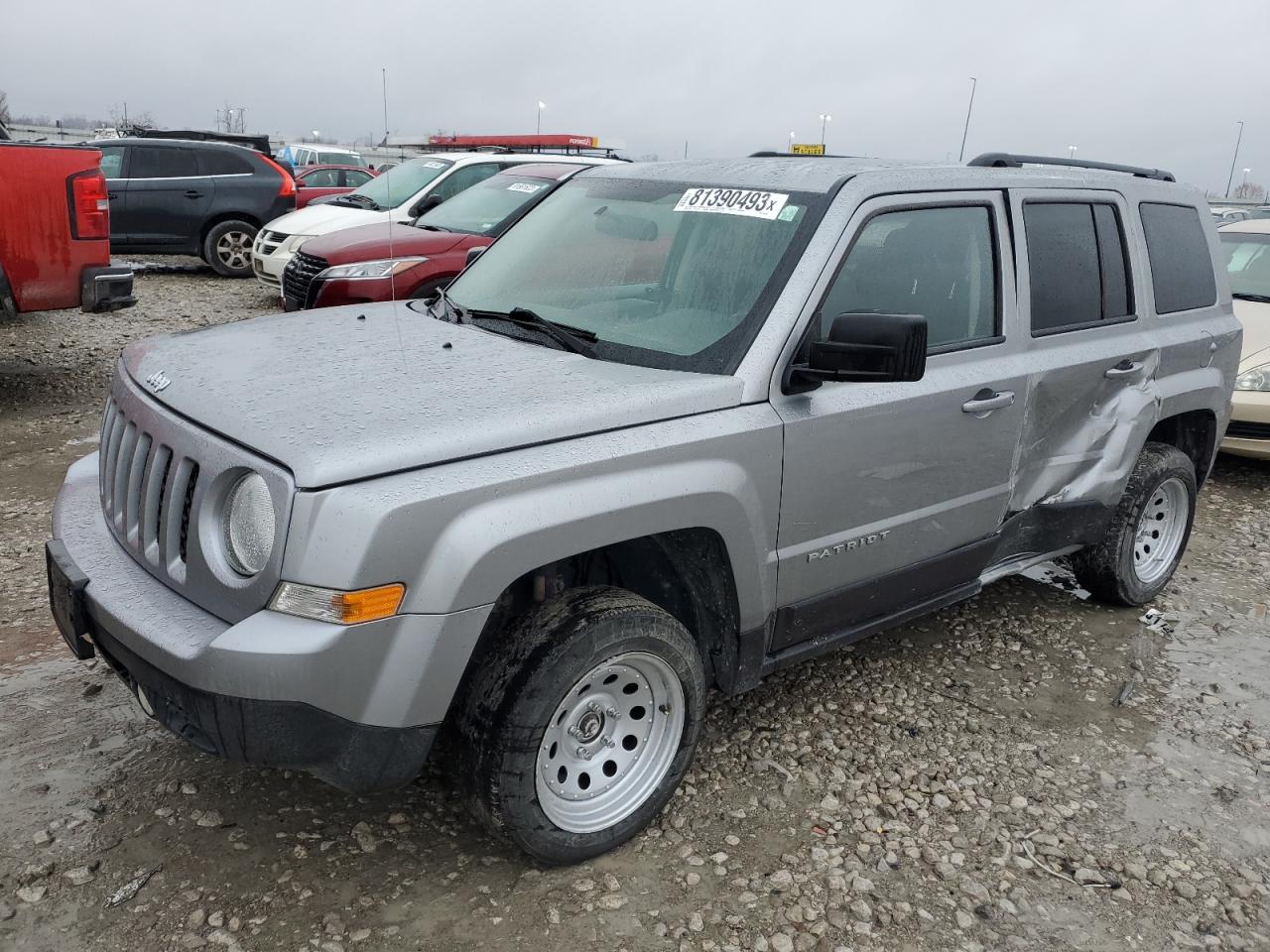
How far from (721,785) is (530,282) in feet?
5.91

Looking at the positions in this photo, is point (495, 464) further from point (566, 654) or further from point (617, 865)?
point (617, 865)

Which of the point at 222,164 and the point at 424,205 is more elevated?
the point at 222,164

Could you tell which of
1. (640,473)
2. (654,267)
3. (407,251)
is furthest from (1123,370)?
(407,251)

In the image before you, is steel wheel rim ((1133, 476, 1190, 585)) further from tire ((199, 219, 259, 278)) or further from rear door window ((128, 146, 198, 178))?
rear door window ((128, 146, 198, 178))

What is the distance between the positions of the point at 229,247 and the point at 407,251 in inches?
255

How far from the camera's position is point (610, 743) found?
2967 millimetres

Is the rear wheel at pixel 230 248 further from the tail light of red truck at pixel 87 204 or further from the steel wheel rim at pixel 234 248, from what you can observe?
the tail light of red truck at pixel 87 204

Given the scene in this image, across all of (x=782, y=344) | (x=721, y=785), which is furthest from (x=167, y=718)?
(x=782, y=344)

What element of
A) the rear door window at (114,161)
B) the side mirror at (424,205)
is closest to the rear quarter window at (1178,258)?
the side mirror at (424,205)

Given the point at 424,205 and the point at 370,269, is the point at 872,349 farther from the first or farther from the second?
the point at 424,205

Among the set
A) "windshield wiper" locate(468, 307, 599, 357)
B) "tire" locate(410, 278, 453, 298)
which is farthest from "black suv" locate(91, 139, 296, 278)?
"windshield wiper" locate(468, 307, 599, 357)

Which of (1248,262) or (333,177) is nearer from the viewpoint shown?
(1248,262)

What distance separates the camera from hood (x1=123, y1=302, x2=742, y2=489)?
95.0 inches

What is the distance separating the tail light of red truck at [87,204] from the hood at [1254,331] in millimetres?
7123
